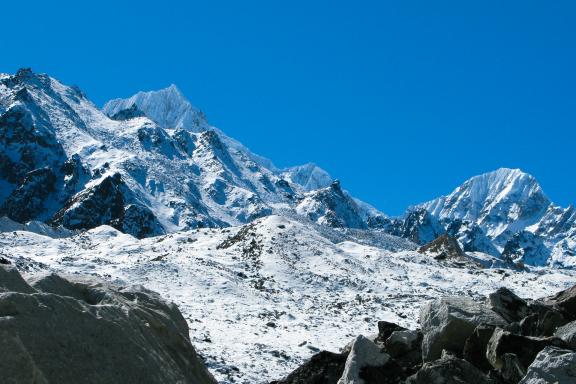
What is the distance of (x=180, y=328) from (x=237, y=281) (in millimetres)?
32935

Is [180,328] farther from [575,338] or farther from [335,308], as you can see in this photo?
[335,308]

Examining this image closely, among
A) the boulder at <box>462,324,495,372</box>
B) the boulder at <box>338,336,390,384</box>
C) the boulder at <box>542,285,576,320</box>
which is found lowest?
the boulder at <box>338,336,390,384</box>

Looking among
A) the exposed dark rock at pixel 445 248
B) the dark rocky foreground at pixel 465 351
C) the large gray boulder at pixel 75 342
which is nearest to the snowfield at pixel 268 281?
the dark rocky foreground at pixel 465 351

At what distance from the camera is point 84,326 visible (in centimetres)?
812

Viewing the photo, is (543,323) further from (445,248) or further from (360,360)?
(445,248)

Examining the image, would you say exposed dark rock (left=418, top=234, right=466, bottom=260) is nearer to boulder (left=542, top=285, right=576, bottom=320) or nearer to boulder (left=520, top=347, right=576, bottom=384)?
boulder (left=542, top=285, right=576, bottom=320)

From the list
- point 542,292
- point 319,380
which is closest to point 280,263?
point 542,292

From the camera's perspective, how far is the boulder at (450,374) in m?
10.2

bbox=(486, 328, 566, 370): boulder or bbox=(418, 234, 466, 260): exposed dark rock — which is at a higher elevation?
bbox=(418, 234, 466, 260): exposed dark rock

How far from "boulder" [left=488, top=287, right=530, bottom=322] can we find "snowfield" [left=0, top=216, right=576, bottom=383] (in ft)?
23.6

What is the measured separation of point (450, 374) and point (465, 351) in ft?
8.14

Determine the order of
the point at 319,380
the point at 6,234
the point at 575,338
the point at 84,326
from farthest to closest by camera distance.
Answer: the point at 6,234 → the point at 319,380 → the point at 575,338 → the point at 84,326

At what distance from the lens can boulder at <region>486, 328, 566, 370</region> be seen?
437 inches

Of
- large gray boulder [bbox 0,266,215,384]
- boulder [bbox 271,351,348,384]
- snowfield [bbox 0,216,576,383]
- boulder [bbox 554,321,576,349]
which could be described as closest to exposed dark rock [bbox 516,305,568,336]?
boulder [bbox 554,321,576,349]
